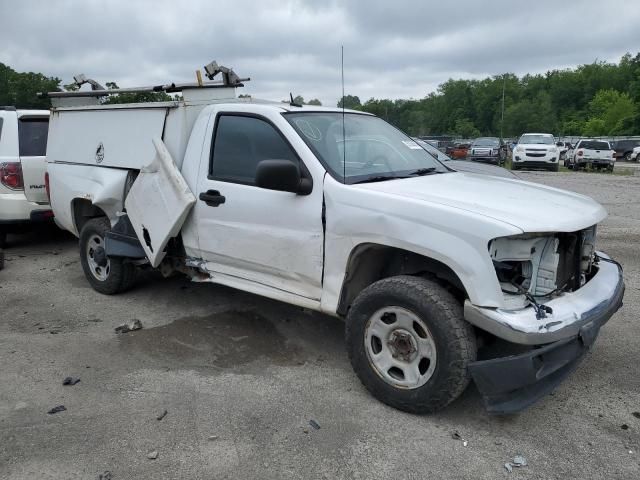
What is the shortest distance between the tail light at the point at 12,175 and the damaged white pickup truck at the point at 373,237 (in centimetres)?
234

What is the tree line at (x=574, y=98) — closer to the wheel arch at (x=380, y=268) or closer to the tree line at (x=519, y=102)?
the tree line at (x=519, y=102)

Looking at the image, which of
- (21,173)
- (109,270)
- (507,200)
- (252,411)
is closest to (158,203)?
(109,270)

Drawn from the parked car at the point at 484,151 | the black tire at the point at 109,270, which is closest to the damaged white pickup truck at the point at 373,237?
the black tire at the point at 109,270

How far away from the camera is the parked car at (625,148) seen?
3622 cm

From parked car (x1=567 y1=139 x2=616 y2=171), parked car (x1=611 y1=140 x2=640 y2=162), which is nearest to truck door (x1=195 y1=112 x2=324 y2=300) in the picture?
parked car (x1=567 y1=139 x2=616 y2=171)

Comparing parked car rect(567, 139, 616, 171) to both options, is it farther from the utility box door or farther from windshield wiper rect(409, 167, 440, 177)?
the utility box door

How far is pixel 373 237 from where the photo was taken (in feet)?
11.0

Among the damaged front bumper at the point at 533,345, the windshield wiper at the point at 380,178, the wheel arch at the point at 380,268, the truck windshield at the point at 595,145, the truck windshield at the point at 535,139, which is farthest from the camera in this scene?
the truck windshield at the point at 595,145

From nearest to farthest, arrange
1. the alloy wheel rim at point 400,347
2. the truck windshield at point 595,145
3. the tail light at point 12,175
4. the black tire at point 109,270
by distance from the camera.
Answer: the alloy wheel rim at point 400,347, the black tire at point 109,270, the tail light at point 12,175, the truck windshield at point 595,145

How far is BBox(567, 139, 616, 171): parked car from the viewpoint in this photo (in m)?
25.7

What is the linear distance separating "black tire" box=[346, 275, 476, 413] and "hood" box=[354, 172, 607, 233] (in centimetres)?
53

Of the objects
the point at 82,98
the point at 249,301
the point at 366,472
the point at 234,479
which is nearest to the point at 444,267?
the point at 366,472

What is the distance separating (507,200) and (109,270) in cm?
Result: 400

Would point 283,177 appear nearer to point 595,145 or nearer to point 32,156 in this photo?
point 32,156
